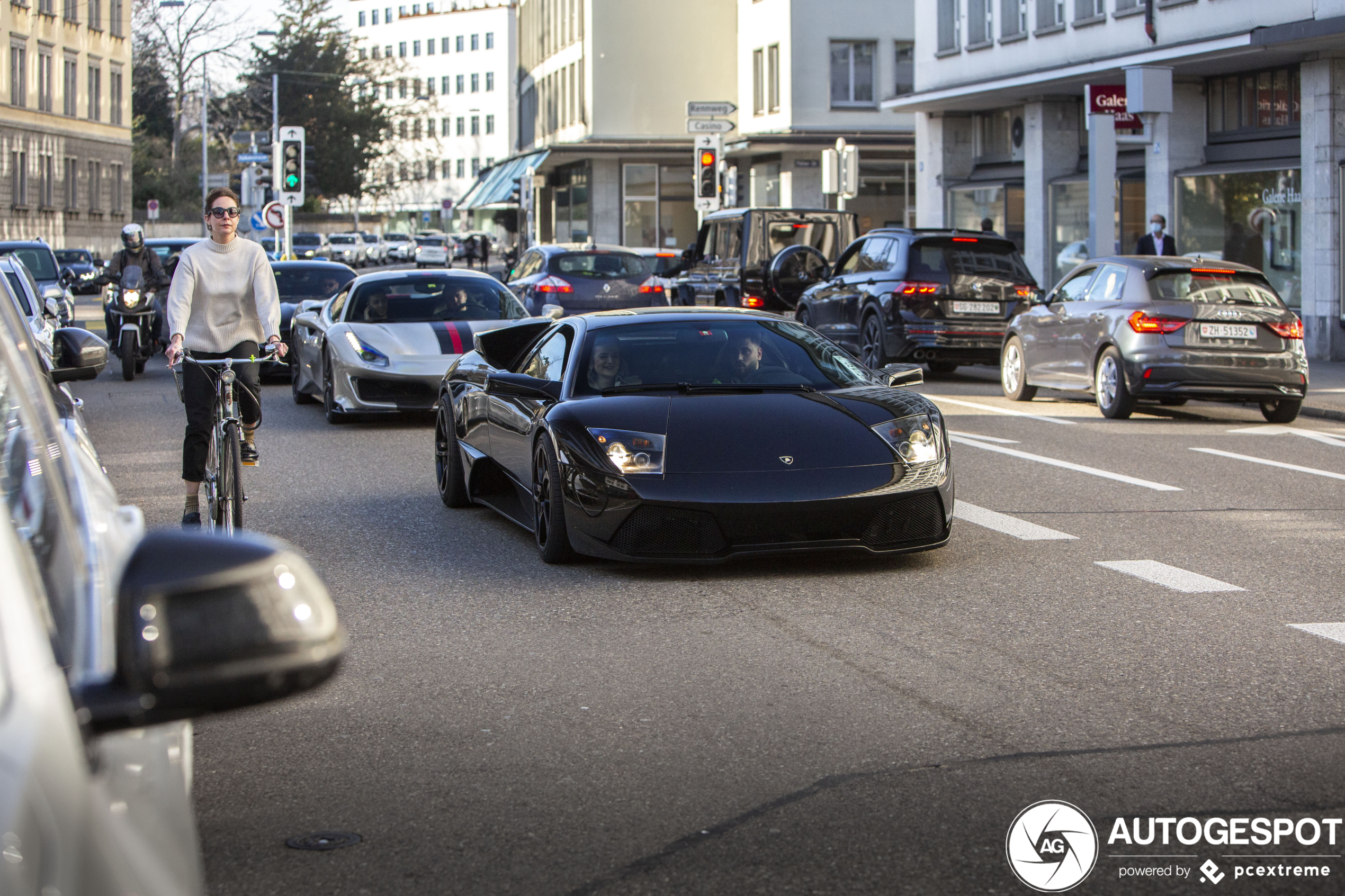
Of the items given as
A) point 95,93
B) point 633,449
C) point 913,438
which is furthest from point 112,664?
point 95,93

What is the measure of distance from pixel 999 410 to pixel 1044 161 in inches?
645

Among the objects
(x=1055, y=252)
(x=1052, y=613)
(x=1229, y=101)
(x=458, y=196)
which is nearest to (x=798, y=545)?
(x=1052, y=613)

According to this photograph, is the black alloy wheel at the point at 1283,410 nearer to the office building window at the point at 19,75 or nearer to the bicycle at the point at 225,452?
the bicycle at the point at 225,452

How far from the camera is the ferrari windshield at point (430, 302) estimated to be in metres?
16.0

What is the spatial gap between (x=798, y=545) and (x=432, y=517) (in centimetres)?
303

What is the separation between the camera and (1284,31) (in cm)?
2288

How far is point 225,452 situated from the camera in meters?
7.98

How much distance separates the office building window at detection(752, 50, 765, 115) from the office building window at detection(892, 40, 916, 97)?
4118 millimetres

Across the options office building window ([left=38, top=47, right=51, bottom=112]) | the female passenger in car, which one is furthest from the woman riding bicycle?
office building window ([left=38, top=47, right=51, bottom=112])

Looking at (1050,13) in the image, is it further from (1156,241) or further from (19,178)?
(19,178)

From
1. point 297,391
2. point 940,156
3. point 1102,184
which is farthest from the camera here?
point 940,156

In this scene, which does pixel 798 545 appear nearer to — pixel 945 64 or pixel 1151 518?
pixel 1151 518

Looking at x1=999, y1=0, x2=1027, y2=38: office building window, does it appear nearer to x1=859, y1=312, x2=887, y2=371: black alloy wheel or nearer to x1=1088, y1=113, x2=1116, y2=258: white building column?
x1=1088, y1=113, x2=1116, y2=258: white building column

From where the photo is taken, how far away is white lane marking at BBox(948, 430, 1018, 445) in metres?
13.9
